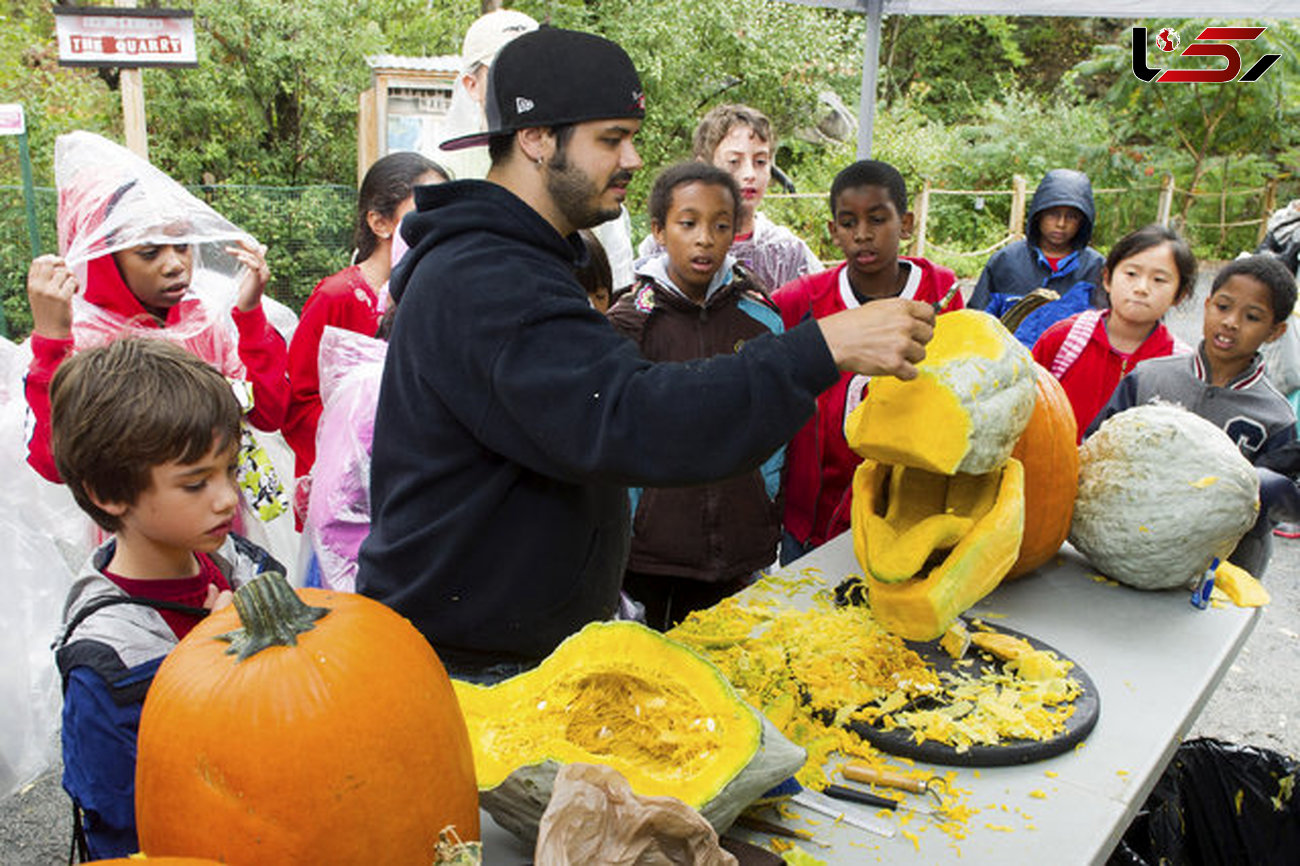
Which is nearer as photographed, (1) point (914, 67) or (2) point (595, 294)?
(2) point (595, 294)

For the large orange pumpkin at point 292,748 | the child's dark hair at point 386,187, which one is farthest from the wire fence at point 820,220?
the large orange pumpkin at point 292,748

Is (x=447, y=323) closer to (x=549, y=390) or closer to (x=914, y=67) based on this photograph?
(x=549, y=390)

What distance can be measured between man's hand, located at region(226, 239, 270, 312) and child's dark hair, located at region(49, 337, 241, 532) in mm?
1639

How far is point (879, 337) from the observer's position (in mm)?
1629

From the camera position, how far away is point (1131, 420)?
8.23 feet

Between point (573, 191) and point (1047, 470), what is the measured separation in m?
1.38

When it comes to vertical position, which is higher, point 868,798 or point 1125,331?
point 1125,331

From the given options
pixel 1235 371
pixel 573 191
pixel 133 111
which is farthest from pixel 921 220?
pixel 573 191

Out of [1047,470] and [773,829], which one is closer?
[773,829]

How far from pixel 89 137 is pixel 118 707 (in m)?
2.27

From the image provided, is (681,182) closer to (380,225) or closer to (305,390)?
(380,225)

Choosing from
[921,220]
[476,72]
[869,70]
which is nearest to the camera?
[476,72]

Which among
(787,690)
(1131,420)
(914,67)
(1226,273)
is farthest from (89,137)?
(914,67)

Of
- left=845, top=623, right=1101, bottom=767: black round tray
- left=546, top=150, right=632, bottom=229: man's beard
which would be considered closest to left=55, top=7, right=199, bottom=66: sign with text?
left=546, top=150, right=632, bottom=229: man's beard
